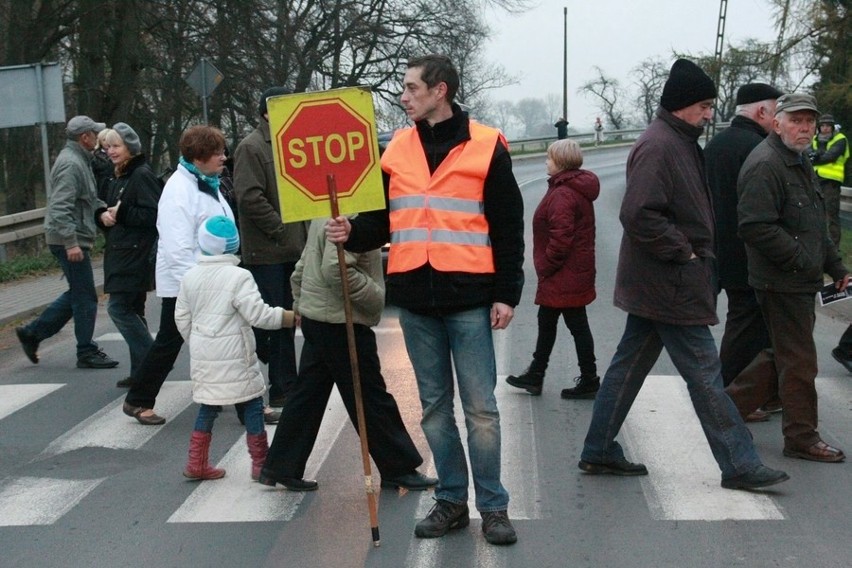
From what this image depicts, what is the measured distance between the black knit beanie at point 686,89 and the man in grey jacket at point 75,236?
15.8 feet

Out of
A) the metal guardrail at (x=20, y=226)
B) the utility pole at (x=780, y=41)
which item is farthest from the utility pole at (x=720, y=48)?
the metal guardrail at (x=20, y=226)

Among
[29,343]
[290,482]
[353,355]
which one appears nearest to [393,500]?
[290,482]

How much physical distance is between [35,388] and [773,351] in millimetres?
5176

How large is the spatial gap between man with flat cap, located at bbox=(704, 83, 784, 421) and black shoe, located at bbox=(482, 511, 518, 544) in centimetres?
249

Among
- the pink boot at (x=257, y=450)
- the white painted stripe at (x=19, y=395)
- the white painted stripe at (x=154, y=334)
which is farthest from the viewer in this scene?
the white painted stripe at (x=154, y=334)

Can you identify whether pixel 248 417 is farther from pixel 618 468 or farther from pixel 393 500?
pixel 618 468

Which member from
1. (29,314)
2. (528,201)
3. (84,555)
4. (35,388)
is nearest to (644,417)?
(84,555)

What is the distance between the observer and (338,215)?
516 cm

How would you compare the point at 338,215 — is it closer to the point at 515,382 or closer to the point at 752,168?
the point at 752,168

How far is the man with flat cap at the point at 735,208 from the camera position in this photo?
700 centimetres

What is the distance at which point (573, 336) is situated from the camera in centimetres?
800

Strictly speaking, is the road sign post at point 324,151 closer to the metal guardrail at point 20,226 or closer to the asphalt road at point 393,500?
the asphalt road at point 393,500

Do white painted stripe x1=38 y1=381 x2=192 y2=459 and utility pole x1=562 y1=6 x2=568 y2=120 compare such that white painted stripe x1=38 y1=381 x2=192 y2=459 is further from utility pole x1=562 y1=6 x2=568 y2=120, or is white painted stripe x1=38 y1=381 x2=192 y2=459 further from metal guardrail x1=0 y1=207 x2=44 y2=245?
utility pole x1=562 y1=6 x2=568 y2=120

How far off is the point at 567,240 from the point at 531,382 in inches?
39.1
